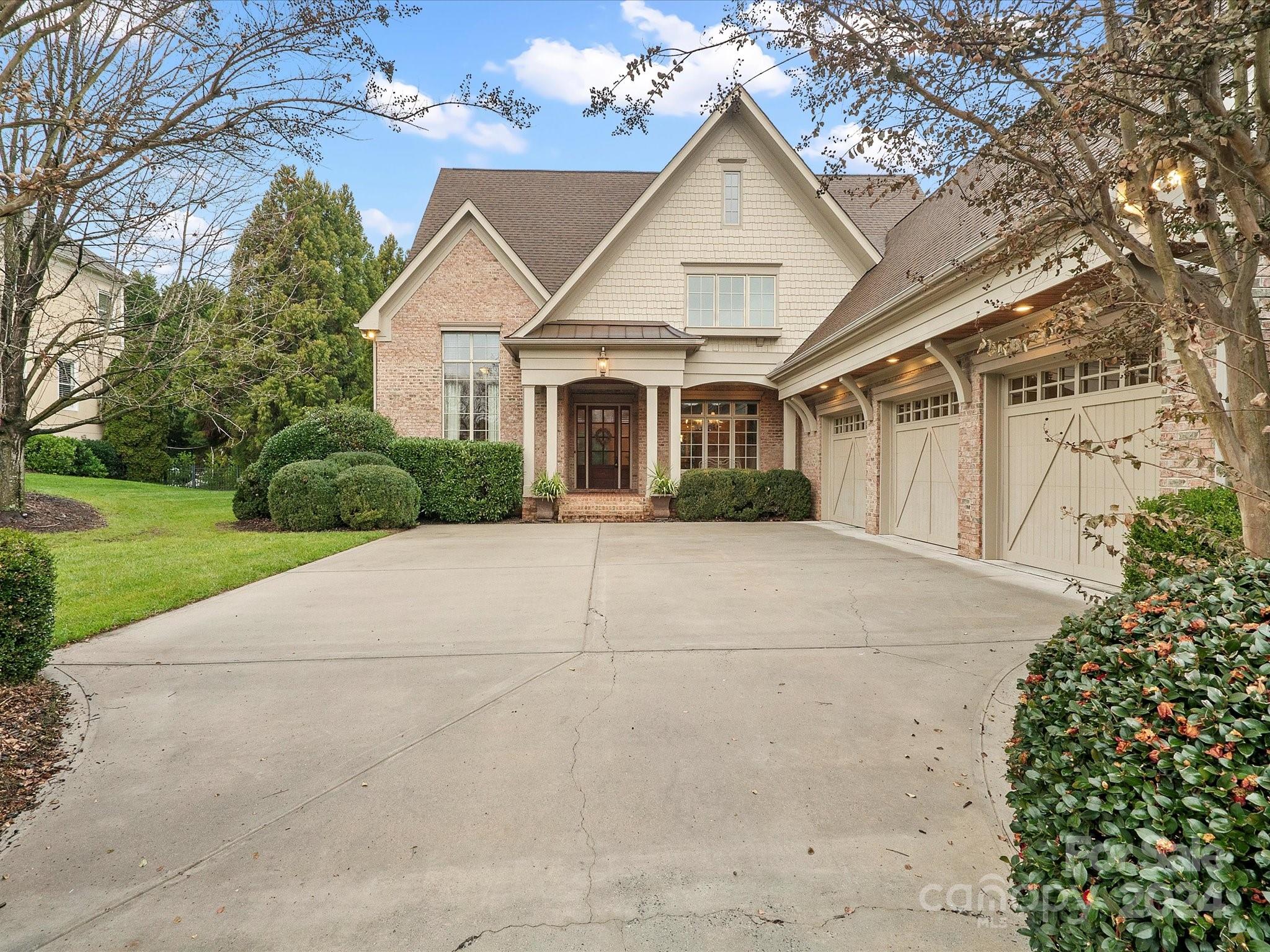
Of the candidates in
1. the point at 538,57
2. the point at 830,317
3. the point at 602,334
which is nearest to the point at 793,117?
the point at 538,57

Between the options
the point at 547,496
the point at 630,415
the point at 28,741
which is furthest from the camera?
the point at 630,415

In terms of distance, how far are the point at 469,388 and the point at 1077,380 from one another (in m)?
12.6

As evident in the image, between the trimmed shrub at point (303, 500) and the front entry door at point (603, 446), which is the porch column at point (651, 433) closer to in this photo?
the front entry door at point (603, 446)

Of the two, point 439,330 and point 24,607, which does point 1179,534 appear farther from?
point 439,330

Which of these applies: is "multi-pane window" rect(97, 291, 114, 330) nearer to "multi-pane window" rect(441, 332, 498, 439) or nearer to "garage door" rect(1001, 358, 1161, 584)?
"multi-pane window" rect(441, 332, 498, 439)

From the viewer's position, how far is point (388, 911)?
83.7 inches

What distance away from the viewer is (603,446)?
54.9ft

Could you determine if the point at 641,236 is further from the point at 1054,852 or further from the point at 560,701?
the point at 1054,852

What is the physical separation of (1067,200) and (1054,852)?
268 centimetres

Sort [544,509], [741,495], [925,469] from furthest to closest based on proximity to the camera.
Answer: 1. [741,495]
2. [544,509]
3. [925,469]

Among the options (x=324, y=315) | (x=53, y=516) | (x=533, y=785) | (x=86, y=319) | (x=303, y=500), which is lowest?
(x=533, y=785)

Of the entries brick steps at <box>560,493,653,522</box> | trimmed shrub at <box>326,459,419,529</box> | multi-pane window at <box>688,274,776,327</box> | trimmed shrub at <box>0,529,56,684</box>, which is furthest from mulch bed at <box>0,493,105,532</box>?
multi-pane window at <box>688,274,776,327</box>

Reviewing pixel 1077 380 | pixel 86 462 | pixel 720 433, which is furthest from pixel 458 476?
pixel 86 462

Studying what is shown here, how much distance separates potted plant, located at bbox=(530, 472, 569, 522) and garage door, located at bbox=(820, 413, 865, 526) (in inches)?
233
